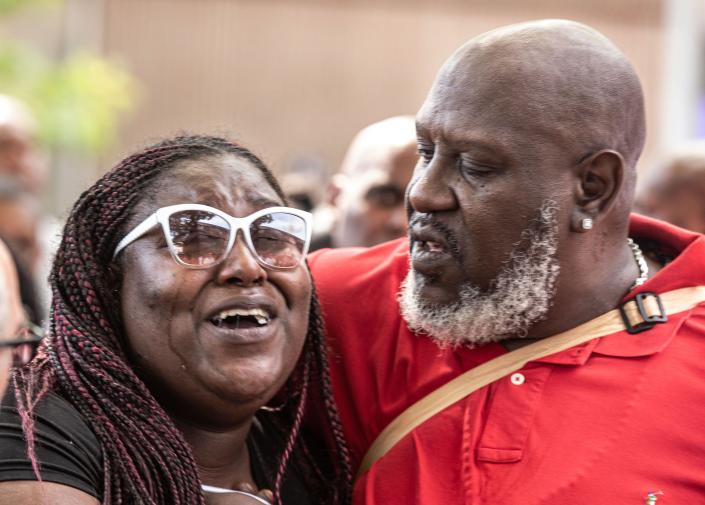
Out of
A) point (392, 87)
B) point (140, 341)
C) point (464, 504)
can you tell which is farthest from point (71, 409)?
point (392, 87)

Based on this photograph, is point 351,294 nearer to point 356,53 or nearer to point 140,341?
point 140,341

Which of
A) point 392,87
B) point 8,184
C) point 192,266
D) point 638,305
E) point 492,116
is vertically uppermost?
point 492,116

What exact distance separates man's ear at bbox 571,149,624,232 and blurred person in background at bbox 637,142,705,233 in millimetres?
2471

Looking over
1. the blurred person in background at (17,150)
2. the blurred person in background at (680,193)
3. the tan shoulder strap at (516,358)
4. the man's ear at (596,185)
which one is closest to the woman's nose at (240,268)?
the tan shoulder strap at (516,358)

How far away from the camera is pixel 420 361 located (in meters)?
3.59

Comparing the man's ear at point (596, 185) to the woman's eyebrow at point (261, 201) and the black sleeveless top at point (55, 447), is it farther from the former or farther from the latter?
the black sleeveless top at point (55, 447)

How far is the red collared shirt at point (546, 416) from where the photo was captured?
3.15 m

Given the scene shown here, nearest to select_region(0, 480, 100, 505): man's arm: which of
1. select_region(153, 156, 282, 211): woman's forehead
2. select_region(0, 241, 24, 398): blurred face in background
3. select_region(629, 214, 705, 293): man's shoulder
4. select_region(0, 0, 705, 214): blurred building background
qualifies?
select_region(0, 241, 24, 398): blurred face in background

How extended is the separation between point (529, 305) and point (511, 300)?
55 mm

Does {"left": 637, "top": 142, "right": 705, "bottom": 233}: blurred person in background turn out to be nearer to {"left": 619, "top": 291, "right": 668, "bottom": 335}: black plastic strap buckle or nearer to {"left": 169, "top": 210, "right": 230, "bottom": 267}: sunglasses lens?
{"left": 619, "top": 291, "right": 668, "bottom": 335}: black plastic strap buckle

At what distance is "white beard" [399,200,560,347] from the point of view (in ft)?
11.3

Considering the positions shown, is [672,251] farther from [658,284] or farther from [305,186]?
[305,186]

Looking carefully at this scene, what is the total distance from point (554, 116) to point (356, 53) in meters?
17.3

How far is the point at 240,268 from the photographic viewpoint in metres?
3.12
